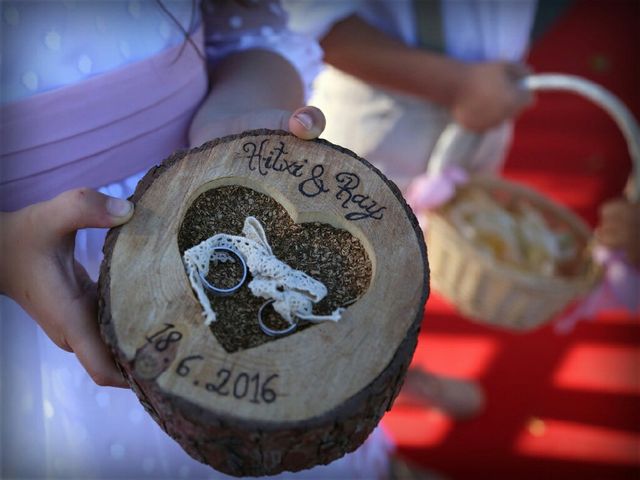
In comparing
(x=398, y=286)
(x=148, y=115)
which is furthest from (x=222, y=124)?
(x=398, y=286)

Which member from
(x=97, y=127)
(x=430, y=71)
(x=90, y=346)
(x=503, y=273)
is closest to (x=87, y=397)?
(x=90, y=346)

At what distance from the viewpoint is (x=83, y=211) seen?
0.70 meters

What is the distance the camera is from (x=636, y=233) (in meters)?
1.70

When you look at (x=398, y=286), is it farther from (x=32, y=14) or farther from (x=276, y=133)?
(x=32, y=14)

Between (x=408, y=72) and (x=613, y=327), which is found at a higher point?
(x=408, y=72)

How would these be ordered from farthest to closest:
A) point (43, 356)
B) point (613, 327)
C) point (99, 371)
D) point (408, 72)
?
point (613, 327) < point (408, 72) < point (43, 356) < point (99, 371)

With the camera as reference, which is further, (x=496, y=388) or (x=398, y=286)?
(x=496, y=388)

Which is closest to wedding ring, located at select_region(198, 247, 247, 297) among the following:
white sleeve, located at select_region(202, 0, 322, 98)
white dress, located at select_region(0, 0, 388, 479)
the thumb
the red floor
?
the thumb

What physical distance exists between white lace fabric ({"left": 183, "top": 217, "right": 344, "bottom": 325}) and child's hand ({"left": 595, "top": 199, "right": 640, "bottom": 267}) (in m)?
1.24

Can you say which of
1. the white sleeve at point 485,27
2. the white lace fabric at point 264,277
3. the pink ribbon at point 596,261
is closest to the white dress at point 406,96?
the white sleeve at point 485,27

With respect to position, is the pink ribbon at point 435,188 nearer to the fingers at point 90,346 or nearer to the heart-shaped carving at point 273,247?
the heart-shaped carving at point 273,247

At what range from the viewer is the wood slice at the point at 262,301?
63 cm

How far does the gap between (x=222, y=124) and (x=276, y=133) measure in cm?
14

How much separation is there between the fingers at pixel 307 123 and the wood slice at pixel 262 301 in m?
0.01
